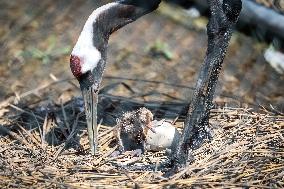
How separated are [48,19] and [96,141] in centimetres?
239

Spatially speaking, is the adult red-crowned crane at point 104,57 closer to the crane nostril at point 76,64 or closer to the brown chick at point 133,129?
the crane nostril at point 76,64

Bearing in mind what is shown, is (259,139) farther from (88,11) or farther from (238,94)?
(88,11)

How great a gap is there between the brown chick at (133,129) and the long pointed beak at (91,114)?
0.46 feet

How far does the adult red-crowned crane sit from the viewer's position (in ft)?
10.7

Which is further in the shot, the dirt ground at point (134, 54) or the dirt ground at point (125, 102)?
the dirt ground at point (134, 54)

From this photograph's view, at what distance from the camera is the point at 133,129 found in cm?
356

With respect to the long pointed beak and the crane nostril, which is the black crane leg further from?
the crane nostril

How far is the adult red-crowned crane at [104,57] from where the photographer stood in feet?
10.7

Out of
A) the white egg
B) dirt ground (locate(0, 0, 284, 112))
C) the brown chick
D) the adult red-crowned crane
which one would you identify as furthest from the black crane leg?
dirt ground (locate(0, 0, 284, 112))

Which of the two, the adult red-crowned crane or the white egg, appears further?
the white egg

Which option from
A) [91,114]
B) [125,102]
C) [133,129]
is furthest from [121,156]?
[125,102]

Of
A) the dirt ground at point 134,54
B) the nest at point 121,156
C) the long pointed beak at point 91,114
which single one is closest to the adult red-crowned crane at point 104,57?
the long pointed beak at point 91,114

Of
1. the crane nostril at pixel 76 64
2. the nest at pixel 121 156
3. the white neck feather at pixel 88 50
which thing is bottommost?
the nest at pixel 121 156

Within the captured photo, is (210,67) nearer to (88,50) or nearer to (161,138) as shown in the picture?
(161,138)
